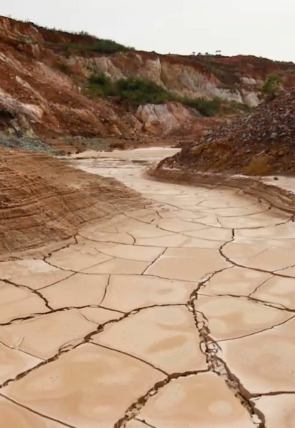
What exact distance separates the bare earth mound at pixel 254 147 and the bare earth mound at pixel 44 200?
2.61 metres

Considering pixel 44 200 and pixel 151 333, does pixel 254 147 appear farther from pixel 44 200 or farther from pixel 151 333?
pixel 151 333

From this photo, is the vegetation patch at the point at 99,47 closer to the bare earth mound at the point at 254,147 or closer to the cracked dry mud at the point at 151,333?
the bare earth mound at the point at 254,147

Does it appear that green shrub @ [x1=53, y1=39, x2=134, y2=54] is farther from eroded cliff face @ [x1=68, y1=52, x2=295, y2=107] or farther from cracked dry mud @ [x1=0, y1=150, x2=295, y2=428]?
cracked dry mud @ [x1=0, y1=150, x2=295, y2=428]

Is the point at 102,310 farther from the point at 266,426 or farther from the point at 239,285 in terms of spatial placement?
the point at 266,426

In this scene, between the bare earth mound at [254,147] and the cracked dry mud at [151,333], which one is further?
the bare earth mound at [254,147]

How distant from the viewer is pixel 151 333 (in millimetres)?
2195

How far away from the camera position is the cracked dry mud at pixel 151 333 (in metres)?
1.65

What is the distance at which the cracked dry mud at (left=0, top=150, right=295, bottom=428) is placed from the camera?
165cm

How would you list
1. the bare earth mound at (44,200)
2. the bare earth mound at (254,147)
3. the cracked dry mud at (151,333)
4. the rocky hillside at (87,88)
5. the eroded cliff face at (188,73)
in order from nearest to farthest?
the cracked dry mud at (151,333), the bare earth mound at (44,200), the bare earth mound at (254,147), the rocky hillside at (87,88), the eroded cliff face at (188,73)

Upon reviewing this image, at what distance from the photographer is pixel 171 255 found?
340 centimetres

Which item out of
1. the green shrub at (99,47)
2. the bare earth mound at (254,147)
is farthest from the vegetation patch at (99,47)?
the bare earth mound at (254,147)

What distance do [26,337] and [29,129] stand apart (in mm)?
13172

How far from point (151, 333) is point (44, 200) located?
6.52 feet

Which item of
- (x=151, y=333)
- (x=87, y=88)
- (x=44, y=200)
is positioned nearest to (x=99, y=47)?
(x=87, y=88)
